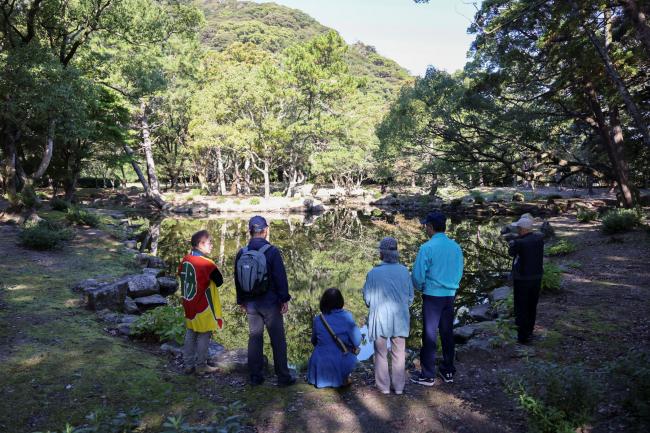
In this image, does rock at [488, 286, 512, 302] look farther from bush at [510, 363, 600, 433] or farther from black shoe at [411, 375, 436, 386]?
bush at [510, 363, 600, 433]

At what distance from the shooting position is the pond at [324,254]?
8617 millimetres

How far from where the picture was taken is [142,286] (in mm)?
8812

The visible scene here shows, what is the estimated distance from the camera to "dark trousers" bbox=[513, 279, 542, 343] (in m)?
5.36

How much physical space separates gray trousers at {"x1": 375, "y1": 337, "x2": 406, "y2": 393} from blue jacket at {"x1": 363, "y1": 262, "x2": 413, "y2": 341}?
0.10 metres

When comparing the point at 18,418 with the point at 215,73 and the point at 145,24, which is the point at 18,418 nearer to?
the point at 145,24

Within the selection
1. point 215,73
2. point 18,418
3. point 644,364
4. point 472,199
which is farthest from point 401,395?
point 215,73

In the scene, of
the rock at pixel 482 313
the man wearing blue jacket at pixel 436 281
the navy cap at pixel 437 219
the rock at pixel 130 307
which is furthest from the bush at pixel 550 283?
the rock at pixel 130 307

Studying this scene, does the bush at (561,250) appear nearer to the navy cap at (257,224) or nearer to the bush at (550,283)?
the bush at (550,283)

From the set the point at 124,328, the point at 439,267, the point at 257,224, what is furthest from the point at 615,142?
the point at 124,328

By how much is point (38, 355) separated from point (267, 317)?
2870mm

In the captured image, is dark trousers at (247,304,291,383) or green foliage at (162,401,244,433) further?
dark trousers at (247,304,291,383)

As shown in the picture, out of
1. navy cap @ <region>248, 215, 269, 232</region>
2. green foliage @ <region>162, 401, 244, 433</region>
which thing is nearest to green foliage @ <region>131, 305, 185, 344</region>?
green foliage @ <region>162, 401, 244, 433</region>

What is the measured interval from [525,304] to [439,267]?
1993 mm

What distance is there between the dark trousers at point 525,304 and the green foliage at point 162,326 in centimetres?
477
